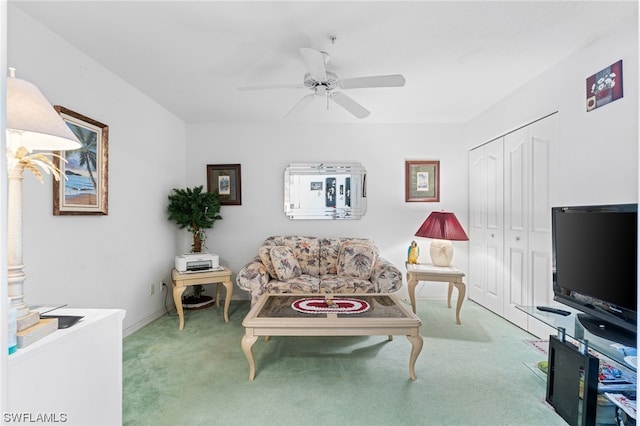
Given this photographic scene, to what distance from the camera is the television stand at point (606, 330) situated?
142cm

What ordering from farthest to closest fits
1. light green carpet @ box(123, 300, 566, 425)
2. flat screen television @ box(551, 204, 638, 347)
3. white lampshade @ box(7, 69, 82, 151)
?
light green carpet @ box(123, 300, 566, 425) → flat screen television @ box(551, 204, 638, 347) → white lampshade @ box(7, 69, 82, 151)

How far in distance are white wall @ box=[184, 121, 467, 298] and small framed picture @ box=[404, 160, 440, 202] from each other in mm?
74

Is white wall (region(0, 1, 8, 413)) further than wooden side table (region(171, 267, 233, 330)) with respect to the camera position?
No

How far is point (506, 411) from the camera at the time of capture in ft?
5.50

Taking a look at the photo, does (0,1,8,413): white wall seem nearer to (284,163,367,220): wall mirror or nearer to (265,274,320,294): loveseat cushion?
(265,274,320,294): loveseat cushion

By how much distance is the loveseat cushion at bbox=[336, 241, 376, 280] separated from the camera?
3212 mm

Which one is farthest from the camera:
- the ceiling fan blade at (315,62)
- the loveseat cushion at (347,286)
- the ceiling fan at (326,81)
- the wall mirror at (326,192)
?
the wall mirror at (326,192)

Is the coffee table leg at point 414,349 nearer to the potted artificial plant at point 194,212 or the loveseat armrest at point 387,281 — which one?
the loveseat armrest at point 387,281

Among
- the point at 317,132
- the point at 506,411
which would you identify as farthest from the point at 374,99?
the point at 506,411

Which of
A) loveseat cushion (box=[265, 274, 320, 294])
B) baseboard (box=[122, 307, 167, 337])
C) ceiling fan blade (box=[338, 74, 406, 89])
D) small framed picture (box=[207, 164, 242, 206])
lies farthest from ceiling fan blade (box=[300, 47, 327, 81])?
baseboard (box=[122, 307, 167, 337])

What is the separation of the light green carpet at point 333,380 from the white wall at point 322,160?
54.9 inches

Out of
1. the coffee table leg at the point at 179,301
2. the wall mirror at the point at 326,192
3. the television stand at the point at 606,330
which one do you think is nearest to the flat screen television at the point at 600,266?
the television stand at the point at 606,330

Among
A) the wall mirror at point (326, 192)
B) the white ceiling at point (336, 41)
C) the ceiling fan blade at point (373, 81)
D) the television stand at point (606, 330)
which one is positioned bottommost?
the television stand at point (606, 330)

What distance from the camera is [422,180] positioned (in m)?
3.94
